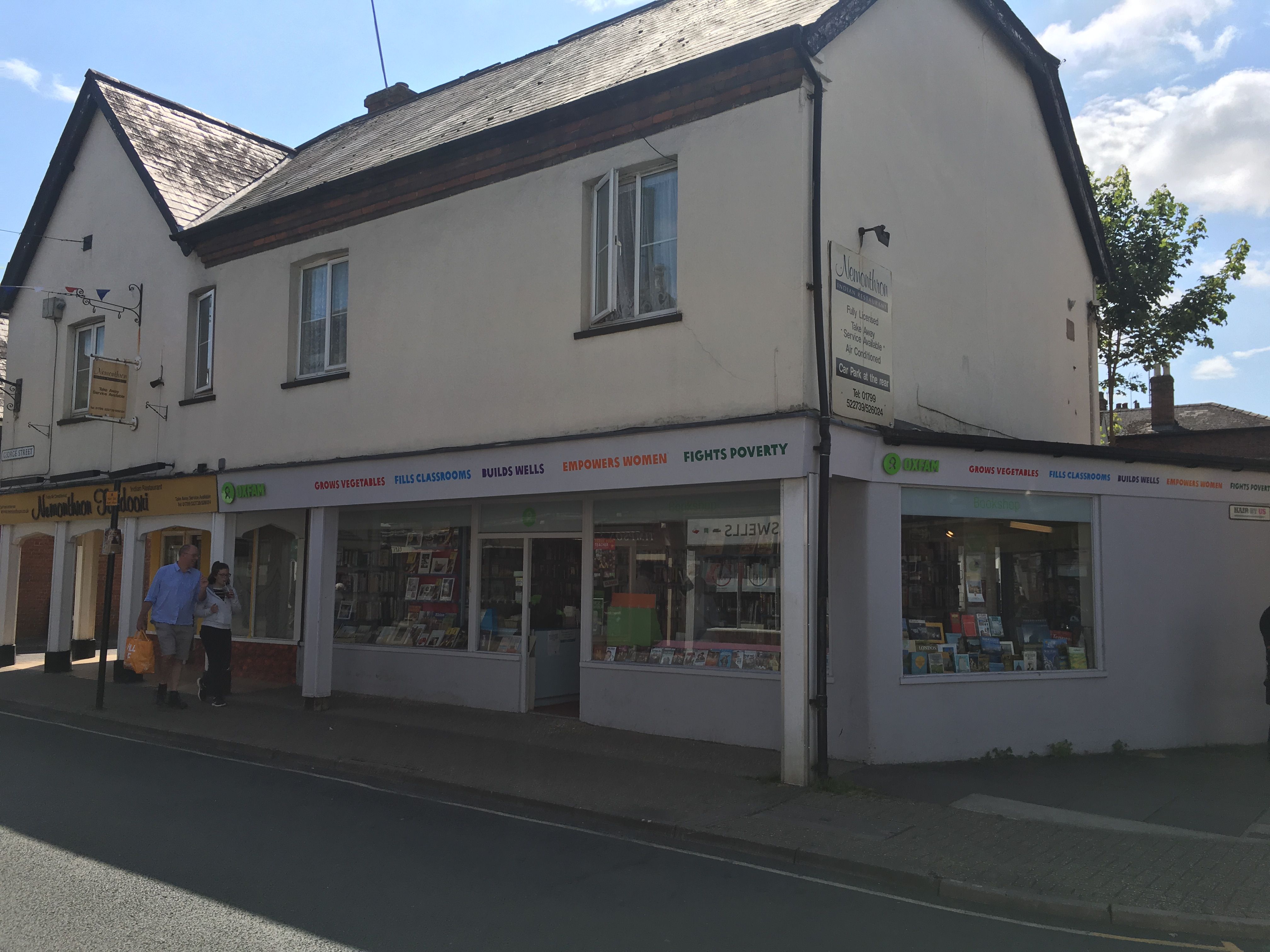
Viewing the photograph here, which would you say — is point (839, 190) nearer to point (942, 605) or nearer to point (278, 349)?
point (942, 605)

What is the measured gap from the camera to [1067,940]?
5328mm

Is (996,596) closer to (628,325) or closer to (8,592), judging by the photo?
(628,325)

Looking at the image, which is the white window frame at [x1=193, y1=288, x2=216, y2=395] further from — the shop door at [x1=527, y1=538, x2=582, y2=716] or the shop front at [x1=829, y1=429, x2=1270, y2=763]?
the shop front at [x1=829, y1=429, x2=1270, y2=763]

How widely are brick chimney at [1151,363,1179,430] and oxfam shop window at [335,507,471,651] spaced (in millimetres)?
22275

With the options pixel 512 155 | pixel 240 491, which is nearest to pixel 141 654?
pixel 240 491

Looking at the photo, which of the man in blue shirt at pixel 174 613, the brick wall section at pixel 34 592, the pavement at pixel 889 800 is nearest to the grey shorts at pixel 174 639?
the man in blue shirt at pixel 174 613

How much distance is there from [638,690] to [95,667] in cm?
1155

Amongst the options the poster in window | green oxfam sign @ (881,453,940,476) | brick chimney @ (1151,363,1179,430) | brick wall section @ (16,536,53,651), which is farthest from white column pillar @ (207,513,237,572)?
brick chimney @ (1151,363,1179,430)

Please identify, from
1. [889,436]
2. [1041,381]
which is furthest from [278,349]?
[1041,381]

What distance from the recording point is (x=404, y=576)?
1370 centimetres

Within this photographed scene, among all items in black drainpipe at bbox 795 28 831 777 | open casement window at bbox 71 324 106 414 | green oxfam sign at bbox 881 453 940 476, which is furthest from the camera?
open casement window at bbox 71 324 106 414

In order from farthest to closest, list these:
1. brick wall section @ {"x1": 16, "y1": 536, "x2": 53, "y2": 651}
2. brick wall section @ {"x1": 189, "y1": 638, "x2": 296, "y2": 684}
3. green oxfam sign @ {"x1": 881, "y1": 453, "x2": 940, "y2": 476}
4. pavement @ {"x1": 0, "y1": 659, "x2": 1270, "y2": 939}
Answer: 1. brick wall section @ {"x1": 16, "y1": 536, "x2": 53, "y2": 651}
2. brick wall section @ {"x1": 189, "y1": 638, "x2": 296, "y2": 684}
3. green oxfam sign @ {"x1": 881, "y1": 453, "x2": 940, "y2": 476}
4. pavement @ {"x1": 0, "y1": 659, "x2": 1270, "y2": 939}

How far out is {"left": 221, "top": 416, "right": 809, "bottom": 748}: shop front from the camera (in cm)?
960

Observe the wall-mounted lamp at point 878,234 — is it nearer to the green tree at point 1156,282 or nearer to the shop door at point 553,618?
the shop door at point 553,618
